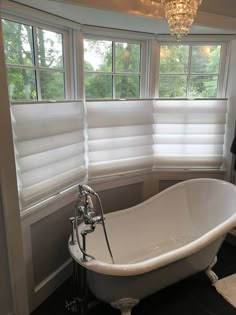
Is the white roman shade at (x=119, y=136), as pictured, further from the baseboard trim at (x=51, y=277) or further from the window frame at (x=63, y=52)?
the baseboard trim at (x=51, y=277)

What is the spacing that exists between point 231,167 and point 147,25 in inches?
64.1

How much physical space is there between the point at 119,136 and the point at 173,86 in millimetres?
807

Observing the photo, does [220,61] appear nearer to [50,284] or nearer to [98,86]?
[98,86]

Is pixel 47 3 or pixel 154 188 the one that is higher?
pixel 47 3

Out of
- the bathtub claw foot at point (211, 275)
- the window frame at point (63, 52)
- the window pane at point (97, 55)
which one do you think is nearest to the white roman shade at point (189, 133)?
the window pane at point (97, 55)

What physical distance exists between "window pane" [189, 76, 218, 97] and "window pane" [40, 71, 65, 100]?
133cm

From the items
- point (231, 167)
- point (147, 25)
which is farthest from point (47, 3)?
point (231, 167)

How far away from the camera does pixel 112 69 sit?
2271 mm

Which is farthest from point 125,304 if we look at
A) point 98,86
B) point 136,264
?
point 98,86

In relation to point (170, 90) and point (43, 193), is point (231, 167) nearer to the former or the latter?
point (170, 90)

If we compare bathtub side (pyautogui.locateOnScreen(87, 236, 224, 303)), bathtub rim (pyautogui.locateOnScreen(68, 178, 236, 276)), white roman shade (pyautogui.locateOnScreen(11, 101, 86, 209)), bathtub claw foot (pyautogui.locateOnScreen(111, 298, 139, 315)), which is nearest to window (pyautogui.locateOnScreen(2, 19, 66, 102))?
white roman shade (pyautogui.locateOnScreen(11, 101, 86, 209))

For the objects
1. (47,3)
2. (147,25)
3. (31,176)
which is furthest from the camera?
(147,25)

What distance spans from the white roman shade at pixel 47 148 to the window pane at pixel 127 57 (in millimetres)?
627

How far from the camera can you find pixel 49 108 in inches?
68.6
